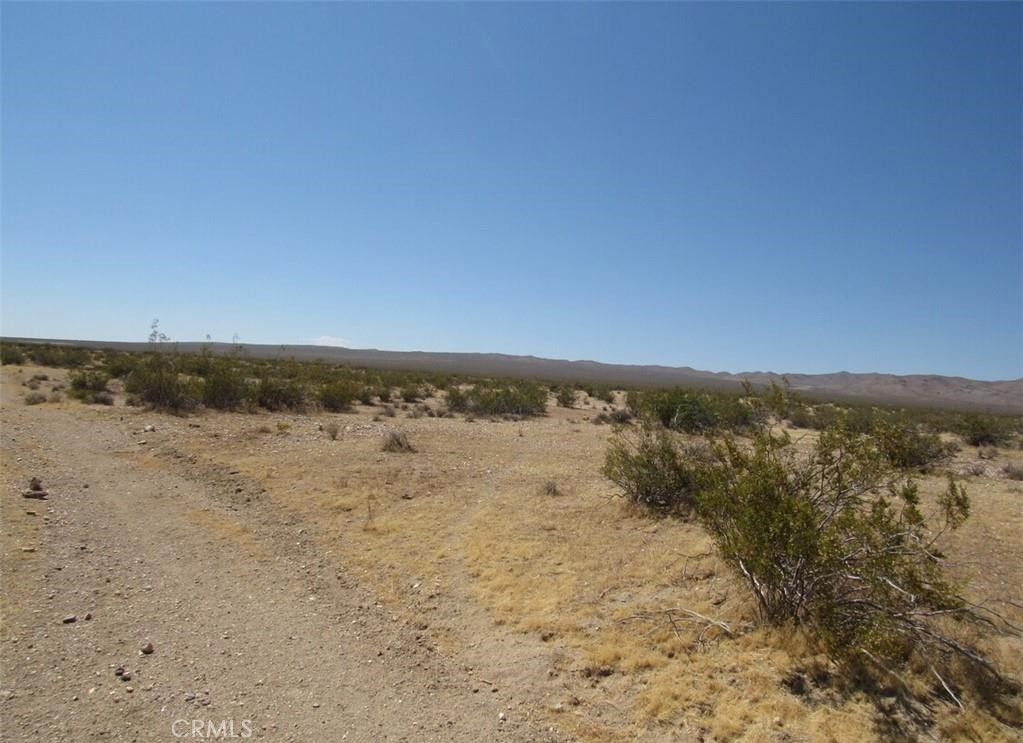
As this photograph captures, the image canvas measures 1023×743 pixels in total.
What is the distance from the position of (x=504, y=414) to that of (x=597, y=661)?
797 inches

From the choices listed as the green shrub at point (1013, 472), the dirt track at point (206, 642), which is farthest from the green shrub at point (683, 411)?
the dirt track at point (206, 642)

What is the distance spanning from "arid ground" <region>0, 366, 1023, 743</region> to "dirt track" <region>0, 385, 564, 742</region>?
0.08ft

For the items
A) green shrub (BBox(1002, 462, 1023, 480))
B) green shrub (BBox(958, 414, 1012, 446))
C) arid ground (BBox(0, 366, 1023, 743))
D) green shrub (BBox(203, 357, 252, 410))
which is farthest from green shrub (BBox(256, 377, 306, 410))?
green shrub (BBox(958, 414, 1012, 446))

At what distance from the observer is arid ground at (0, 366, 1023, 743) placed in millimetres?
4320

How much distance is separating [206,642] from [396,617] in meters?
1.85

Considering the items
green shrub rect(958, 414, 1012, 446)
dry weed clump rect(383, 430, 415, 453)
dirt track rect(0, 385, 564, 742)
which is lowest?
dirt track rect(0, 385, 564, 742)

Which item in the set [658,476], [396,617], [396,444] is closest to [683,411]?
[396,444]

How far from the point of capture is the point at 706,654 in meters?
5.25

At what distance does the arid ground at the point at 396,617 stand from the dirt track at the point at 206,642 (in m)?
0.02

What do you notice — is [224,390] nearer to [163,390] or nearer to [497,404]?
[163,390]

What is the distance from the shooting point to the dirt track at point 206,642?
425cm

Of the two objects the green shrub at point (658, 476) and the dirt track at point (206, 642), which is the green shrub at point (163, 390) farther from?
the green shrub at point (658, 476)

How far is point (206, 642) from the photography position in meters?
5.22

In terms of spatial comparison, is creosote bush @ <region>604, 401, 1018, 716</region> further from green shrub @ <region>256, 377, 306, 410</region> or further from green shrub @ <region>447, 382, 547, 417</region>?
green shrub @ <region>256, 377, 306, 410</region>
